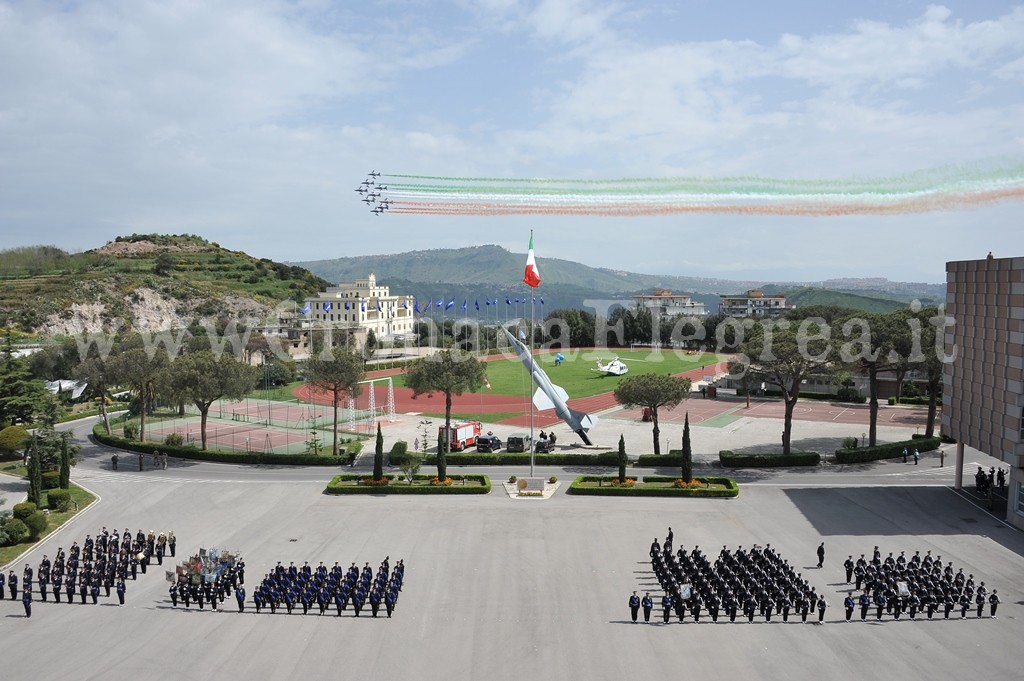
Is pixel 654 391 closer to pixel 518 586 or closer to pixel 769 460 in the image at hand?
pixel 769 460

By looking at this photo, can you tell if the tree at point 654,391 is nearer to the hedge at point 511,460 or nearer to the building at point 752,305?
the hedge at point 511,460

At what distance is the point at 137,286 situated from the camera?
115 meters

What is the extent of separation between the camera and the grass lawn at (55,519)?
26.7 m

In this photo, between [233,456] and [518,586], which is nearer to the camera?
[518,586]

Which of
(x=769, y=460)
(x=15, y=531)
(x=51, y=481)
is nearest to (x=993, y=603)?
(x=769, y=460)

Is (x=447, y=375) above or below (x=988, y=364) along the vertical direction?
below

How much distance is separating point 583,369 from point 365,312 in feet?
144

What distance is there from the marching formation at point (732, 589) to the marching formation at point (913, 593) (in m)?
1.46

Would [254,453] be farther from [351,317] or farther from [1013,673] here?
[351,317]

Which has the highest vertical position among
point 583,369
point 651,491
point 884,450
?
point 583,369

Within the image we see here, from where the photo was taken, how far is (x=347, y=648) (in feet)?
61.3

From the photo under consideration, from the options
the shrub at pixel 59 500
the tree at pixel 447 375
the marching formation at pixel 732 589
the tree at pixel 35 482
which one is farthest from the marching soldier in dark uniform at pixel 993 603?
the tree at pixel 35 482

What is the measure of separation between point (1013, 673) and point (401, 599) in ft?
53.7

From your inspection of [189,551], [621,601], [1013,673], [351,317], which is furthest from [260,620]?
[351,317]
